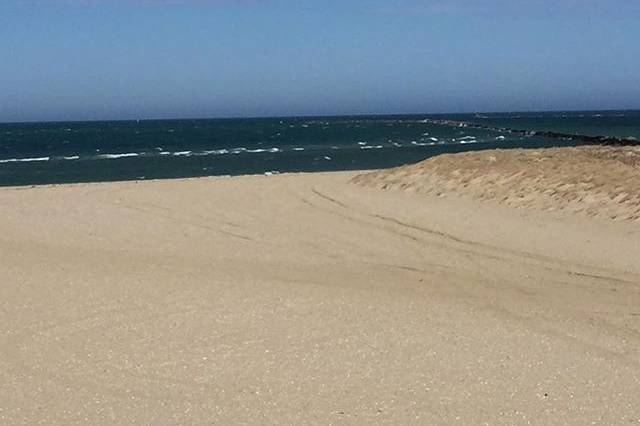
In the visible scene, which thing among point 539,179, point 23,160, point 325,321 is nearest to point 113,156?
point 23,160

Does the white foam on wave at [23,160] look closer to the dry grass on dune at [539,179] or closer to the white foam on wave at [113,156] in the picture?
the white foam on wave at [113,156]

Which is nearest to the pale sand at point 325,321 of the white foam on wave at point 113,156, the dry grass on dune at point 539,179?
the dry grass on dune at point 539,179

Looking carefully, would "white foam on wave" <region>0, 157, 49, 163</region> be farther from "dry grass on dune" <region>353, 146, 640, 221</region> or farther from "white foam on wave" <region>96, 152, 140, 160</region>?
"dry grass on dune" <region>353, 146, 640, 221</region>

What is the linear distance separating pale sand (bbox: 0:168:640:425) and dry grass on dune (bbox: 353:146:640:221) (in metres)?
0.51

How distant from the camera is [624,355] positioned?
5844mm

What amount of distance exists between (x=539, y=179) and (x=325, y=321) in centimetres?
813

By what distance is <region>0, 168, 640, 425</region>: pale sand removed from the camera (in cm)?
504

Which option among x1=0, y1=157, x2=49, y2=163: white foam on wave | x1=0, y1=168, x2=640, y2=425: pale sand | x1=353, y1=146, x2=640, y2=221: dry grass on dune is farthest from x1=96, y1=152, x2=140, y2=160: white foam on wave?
x1=0, y1=168, x2=640, y2=425: pale sand

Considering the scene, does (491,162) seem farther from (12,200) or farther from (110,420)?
(110,420)

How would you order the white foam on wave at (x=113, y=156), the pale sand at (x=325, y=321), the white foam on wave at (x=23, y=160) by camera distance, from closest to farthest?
the pale sand at (x=325, y=321), the white foam on wave at (x=23, y=160), the white foam on wave at (x=113, y=156)

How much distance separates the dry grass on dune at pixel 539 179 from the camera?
12.2m

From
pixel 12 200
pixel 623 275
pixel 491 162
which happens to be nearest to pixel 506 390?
pixel 623 275

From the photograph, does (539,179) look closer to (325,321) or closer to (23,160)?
(325,321)

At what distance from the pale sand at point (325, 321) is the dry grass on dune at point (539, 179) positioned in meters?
0.51
